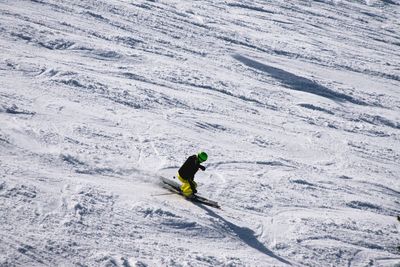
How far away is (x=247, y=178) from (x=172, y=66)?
624cm

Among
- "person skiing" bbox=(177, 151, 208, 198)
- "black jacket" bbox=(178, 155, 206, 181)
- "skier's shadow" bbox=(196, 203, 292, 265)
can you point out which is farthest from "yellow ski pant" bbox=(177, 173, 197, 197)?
"skier's shadow" bbox=(196, 203, 292, 265)

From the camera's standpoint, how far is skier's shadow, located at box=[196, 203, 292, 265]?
8.15m

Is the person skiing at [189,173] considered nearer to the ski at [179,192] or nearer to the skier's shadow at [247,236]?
the ski at [179,192]

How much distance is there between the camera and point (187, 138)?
1156 centimetres

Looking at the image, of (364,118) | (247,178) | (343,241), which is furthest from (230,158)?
(364,118)

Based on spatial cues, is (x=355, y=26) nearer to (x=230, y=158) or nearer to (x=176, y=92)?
(x=176, y=92)

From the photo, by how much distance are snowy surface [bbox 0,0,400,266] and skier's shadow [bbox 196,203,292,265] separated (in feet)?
0.10

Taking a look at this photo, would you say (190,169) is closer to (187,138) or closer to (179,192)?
(179,192)

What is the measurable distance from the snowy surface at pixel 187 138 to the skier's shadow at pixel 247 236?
1.2 inches

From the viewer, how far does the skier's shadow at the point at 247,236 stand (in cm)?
815

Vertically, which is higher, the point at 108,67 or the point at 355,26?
the point at 355,26

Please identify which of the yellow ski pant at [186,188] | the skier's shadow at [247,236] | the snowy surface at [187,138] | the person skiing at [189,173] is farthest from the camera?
the yellow ski pant at [186,188]

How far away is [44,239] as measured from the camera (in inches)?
275

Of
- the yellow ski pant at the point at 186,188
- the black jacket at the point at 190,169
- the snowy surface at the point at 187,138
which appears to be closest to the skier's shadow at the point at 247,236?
the snowy surface at the point at 187,138
